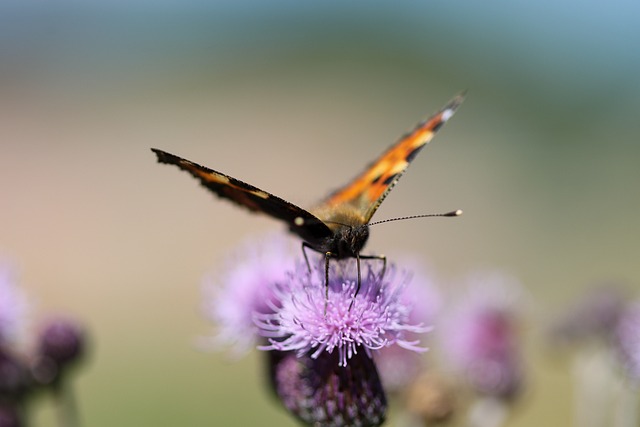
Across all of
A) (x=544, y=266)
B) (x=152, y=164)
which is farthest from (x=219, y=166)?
(x=544, y=266)

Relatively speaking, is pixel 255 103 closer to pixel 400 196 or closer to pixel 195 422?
pixel 400 196

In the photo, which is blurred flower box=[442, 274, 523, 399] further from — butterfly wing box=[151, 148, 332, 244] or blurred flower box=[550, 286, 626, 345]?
butterfly wing box=[151, 148, 332, 244]

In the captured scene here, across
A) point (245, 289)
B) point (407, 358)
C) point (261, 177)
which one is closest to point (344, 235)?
point (245, 289)

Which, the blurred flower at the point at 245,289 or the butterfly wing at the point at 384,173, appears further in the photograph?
the blurred flower at the point at 245,289

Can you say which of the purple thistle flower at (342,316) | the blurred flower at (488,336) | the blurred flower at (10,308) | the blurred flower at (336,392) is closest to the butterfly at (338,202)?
the purple thistle flower at (342,316)

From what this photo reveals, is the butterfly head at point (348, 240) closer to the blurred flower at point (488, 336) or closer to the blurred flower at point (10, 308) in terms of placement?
the blurred flower at point (488, 336)

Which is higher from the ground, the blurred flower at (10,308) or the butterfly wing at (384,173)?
the butterfly wing at (384,173)
